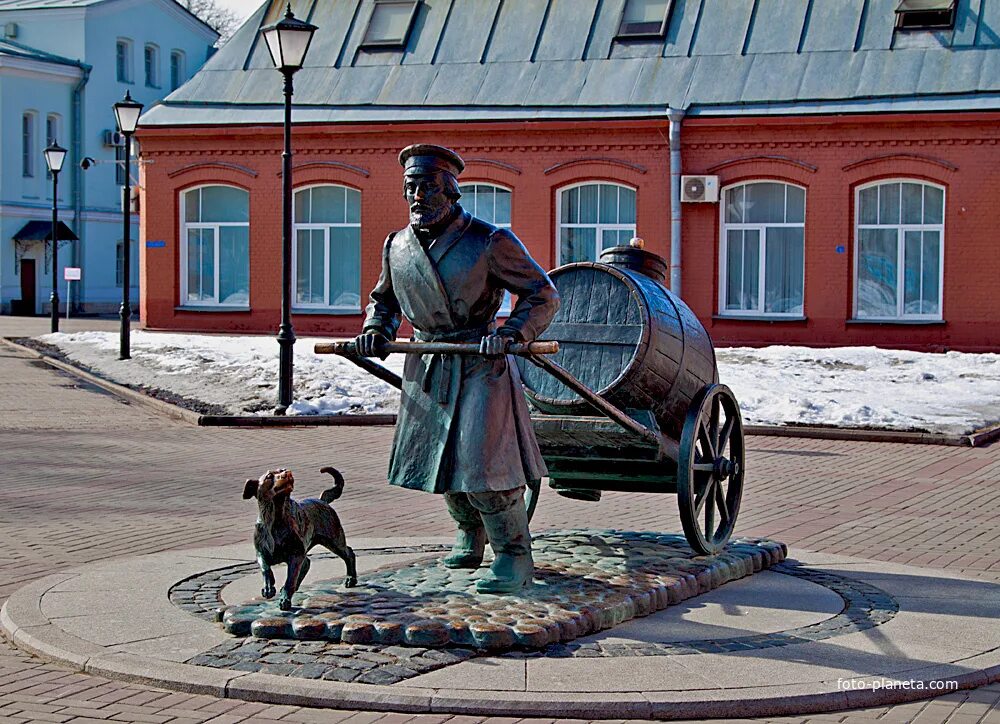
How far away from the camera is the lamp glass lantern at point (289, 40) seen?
55.9 ft

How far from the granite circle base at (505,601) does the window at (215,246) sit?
2145 cm

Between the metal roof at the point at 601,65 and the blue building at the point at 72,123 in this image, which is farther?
the blue building at the point at 72,123

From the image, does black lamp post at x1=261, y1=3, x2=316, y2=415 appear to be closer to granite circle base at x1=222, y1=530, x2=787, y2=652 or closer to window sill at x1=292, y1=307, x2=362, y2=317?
window sill at x1=292, y1=307, x2=362, y2=317

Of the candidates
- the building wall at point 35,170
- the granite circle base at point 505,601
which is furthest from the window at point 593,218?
the building wall at point 35,170

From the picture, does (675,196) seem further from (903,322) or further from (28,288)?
(28,288)

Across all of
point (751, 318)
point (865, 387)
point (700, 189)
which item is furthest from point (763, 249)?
point (865, 387)

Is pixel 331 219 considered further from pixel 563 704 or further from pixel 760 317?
pixel 563 704

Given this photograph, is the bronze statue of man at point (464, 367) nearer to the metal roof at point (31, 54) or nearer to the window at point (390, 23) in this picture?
the window at point (390, 23)

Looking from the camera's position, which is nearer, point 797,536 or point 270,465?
point 797,536

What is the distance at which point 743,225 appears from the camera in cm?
2636

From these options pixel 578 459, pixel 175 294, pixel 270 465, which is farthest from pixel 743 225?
pixel 578 459

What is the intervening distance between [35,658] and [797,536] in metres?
5.46

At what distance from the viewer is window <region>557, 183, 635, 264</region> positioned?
2688 centimetres

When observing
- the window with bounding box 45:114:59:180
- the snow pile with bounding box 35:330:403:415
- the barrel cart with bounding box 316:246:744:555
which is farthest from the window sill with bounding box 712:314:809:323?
the window with bounding box 45:114:59:180
